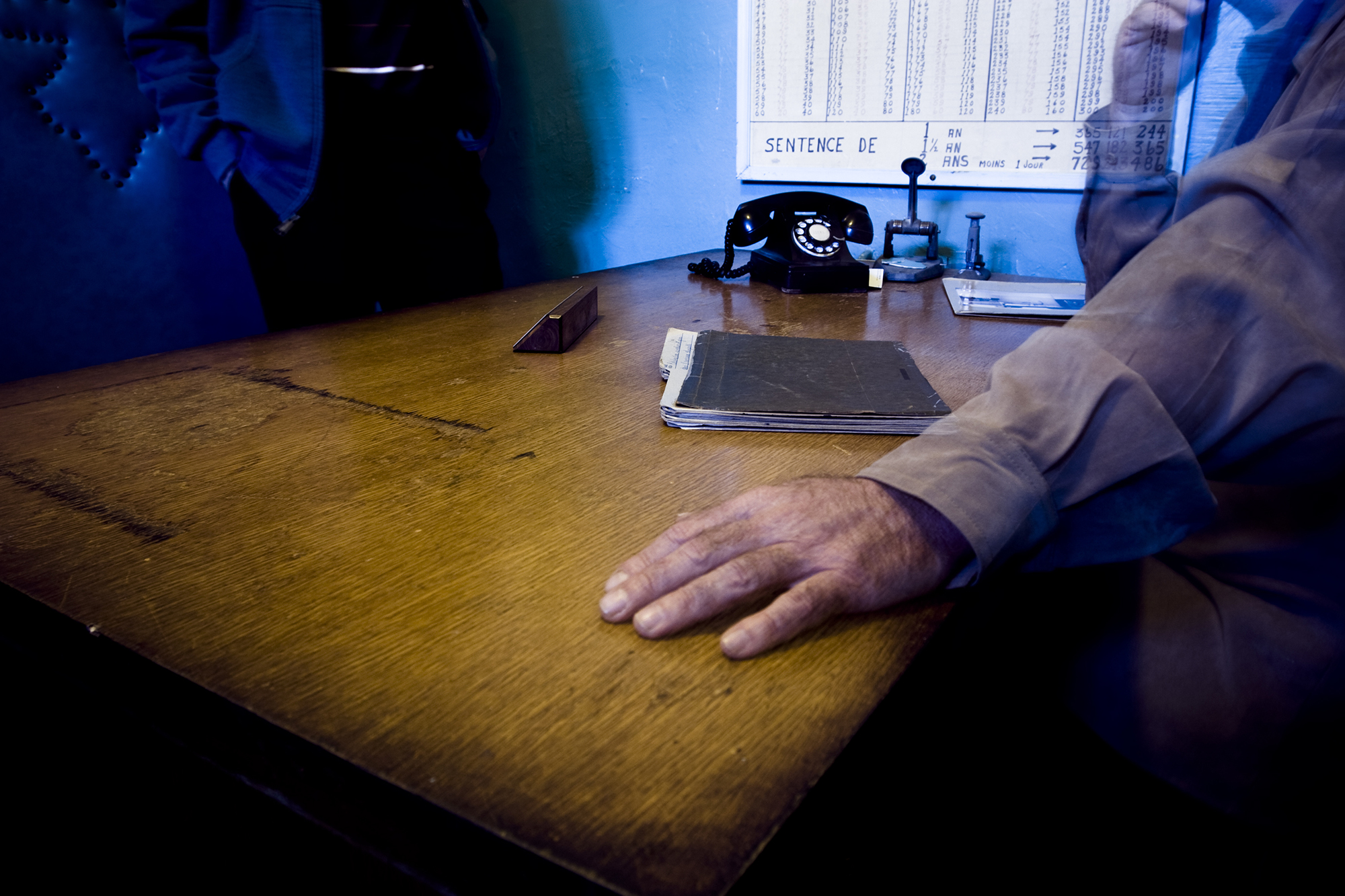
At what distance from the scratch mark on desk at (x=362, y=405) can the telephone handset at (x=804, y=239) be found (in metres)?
0.82

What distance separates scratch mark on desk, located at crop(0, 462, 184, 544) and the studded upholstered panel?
4.15 ft

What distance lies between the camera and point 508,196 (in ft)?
7.42

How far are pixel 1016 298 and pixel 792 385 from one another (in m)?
0.63

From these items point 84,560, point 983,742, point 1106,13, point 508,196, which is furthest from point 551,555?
point 508,196

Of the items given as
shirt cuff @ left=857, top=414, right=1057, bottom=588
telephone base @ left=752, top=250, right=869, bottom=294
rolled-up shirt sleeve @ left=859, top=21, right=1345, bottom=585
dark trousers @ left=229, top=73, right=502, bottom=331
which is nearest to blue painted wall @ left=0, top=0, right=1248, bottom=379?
dark trousers @ left=229, top=73, right=502, bottom=331

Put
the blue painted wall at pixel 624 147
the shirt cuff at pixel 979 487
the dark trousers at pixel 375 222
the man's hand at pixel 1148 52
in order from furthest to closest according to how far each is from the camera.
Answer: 1. the blue painted wall at pixel 624 147
2. the dark trousers at pixel 375 222
3. the man's hand at pixel 1148 52
4. the shirt cuff at pixel 979 487

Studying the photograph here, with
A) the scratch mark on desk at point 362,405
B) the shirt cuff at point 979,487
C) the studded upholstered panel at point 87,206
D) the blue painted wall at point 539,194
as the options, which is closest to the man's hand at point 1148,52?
the blue painted wall at point 539,194

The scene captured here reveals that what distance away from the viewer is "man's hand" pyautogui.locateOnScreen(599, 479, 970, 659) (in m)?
0.40

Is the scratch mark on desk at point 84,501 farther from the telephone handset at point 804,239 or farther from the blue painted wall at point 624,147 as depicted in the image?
the blue painted wall at point 624,147

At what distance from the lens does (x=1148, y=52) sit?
1.29m

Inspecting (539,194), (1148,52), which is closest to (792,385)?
(1148,52)

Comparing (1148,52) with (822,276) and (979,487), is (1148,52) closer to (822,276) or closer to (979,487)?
(822,276)

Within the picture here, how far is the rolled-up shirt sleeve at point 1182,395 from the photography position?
0.46 metres

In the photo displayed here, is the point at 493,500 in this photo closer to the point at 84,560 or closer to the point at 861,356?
the point at 84,560
